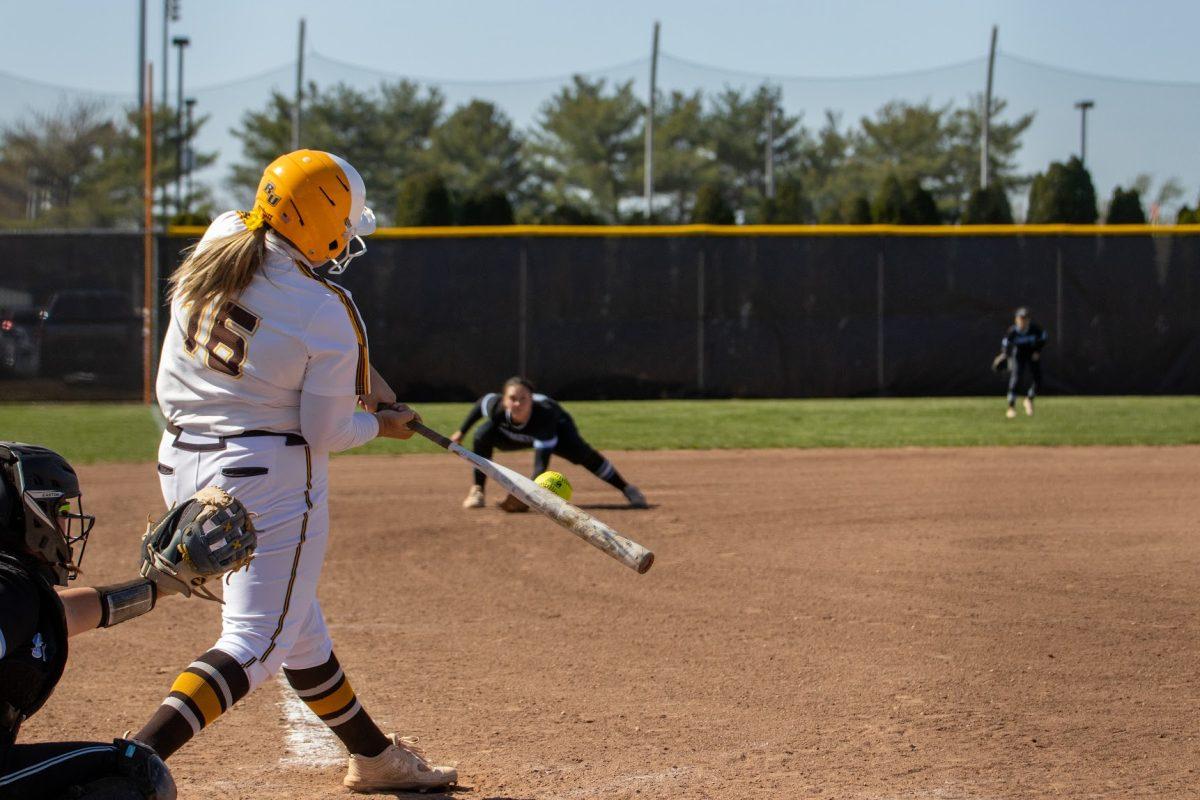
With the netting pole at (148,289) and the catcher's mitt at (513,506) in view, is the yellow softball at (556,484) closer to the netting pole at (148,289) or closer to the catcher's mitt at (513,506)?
the catcher's mitt at (513,506)

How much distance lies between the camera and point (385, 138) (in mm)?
34938

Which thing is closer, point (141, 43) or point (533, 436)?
point (533, 436)

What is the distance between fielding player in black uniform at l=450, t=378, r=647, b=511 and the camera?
29.2ft

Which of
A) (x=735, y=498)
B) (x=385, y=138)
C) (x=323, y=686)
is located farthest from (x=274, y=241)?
(x=385, y=138)

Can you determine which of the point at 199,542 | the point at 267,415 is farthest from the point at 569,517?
the point at 199,542

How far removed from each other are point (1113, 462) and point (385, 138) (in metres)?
27.0

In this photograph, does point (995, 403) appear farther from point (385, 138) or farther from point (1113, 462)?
point (385, 138)

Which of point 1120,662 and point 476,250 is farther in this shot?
point 476,250

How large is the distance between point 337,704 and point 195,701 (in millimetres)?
561

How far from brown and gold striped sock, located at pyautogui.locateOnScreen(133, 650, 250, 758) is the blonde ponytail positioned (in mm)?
895

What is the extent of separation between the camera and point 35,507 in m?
2.60

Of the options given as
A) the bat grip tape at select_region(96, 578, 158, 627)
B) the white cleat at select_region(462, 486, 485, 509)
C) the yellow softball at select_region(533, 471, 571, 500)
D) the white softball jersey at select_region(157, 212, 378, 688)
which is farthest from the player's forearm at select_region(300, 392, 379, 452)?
the white cleat at select_region(462, 486, 485, 509)

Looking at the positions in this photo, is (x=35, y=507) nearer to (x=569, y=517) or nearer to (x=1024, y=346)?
(x=569, y=517)

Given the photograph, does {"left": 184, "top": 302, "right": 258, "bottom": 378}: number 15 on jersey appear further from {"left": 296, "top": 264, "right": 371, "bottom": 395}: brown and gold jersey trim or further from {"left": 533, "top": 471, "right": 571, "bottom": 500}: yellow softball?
{"left": 533, "top": 471, "right": 571, "bottom": 500}: yellow softball
